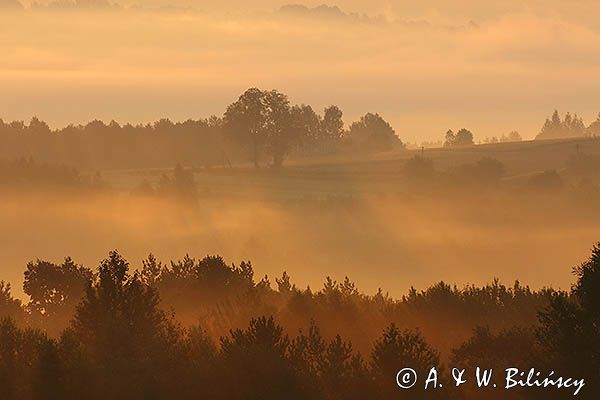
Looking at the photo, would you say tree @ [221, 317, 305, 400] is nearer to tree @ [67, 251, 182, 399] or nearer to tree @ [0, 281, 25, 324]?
tree @ [67, 251, 182, 399]

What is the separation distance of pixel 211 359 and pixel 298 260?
453 feet

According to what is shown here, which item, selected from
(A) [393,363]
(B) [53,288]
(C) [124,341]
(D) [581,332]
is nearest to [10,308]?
(B) [53,288]

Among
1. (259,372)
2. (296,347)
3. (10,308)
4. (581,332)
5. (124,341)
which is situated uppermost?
(581,332)

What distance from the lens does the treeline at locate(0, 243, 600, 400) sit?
1762 inches

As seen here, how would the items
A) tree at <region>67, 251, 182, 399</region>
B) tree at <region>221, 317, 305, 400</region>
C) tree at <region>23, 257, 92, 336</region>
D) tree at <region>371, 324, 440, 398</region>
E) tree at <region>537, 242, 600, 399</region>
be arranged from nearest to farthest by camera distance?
tree at <region>537, 242, 600, 399</region> → tree at <region>221, 317, 305, 400</region> → tree at <region>371, 324, 440, 398</region> → tree at <region>67, 251, 182, 399</region> → tree at <region>23, 257, 92, 336</region>

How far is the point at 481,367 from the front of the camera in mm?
49188

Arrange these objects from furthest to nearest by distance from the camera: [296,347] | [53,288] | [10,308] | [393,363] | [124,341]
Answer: [53,288]
[10,308]
[124,341]
[296,347]
[393,363]

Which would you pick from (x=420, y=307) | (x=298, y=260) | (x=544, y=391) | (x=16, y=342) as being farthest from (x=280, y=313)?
(x=298, y=260)

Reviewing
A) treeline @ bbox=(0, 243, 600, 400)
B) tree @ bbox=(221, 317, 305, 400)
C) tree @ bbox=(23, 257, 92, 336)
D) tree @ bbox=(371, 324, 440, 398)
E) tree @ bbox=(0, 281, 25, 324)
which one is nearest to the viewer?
treeline @ bbox=(0, 243, 600, 400)

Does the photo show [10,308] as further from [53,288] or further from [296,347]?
[296,347]

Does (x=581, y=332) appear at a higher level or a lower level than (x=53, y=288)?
higher

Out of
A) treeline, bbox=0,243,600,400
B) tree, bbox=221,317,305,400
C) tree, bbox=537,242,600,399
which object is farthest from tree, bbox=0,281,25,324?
tree, bbox=537,242,600,399

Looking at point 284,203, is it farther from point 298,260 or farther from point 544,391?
point 544,391

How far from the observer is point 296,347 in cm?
5328
